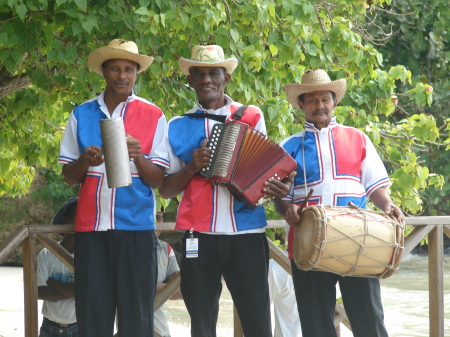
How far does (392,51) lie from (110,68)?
11648 mm

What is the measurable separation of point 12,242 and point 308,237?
1.66 metres

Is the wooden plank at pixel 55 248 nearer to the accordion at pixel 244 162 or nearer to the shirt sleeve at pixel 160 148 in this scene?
the shirt sleeve at pixel 160 148

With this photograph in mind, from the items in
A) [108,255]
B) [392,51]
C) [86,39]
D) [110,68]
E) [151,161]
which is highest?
[392,51]

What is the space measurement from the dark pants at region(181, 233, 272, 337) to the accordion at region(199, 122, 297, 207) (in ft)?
0.78

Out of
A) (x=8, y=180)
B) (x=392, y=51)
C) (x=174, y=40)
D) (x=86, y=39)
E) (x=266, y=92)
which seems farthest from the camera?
(x=392, y=51)

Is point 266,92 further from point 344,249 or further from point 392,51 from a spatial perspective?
point 392,51

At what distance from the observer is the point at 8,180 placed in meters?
7.99

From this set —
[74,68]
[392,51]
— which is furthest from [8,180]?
[392,51]

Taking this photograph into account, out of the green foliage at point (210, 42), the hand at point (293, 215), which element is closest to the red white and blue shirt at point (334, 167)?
the hand at point (293, 215)

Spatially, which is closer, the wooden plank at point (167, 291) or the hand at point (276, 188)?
the hand at point (276, 188)

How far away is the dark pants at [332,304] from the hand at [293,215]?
0.27 metres

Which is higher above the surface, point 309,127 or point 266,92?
point 266,92

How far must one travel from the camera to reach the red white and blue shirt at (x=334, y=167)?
3.54 meters

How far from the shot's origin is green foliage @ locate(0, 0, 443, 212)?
4.25 metres
